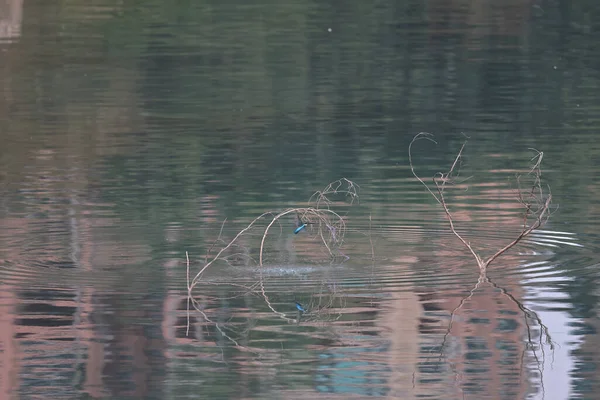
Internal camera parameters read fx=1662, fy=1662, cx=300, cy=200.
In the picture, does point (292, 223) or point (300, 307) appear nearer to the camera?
point (300, 307)

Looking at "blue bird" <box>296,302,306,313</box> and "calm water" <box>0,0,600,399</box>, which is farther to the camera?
"blue bird" <box>296,302,306,313</box>

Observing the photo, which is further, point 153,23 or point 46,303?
point 153,23

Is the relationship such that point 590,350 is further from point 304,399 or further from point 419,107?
point 419,107

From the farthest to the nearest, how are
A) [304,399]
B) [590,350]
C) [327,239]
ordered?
1. [327,239]
2. [590,350]
3. [304,399]

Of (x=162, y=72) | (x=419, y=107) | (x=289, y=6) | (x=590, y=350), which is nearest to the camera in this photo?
(x=590, y=350)

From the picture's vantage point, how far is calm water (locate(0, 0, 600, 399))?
1026cm

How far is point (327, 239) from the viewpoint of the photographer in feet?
49.0

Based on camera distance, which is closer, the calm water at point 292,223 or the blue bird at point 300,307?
the calm water at point 292,223

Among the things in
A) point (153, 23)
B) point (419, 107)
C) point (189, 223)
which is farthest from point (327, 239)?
point (153, 23)

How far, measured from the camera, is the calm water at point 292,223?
404 inches

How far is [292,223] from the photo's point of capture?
16438mm

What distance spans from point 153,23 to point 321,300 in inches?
1268

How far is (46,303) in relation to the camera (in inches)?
484

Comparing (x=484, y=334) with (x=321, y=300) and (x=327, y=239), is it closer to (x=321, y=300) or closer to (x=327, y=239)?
(x=321, y=300)
